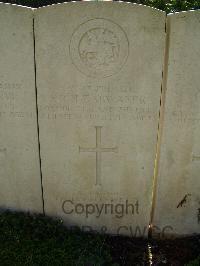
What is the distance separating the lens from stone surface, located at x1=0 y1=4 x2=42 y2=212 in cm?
349

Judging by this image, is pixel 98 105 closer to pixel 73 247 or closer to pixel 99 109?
pixel 99 109

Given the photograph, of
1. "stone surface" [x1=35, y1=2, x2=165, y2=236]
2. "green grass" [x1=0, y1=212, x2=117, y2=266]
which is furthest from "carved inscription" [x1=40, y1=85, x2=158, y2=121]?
"green grass" [x1=0, y1=212, x2=117, y2=266]

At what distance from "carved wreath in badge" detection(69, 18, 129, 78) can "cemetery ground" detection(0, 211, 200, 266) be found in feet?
5.21

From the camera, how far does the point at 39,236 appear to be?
12.8 feet

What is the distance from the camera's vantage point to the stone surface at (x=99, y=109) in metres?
3.43

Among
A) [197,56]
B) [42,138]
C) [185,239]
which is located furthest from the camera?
[185,239]

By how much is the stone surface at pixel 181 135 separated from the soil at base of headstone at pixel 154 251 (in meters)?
0.15

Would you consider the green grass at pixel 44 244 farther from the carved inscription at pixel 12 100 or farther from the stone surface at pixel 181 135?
the carved inscription at pixel 12 100

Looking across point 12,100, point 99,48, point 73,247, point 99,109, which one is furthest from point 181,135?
point 12,100

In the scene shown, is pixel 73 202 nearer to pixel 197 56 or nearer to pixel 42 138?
pixel 42 138

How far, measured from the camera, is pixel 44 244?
3.80 metres

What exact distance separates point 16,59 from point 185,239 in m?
2.47

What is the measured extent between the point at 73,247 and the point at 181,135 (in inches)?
57.8

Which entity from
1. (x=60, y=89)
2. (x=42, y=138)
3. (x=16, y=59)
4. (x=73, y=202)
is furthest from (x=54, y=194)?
(x=16, y=59)
